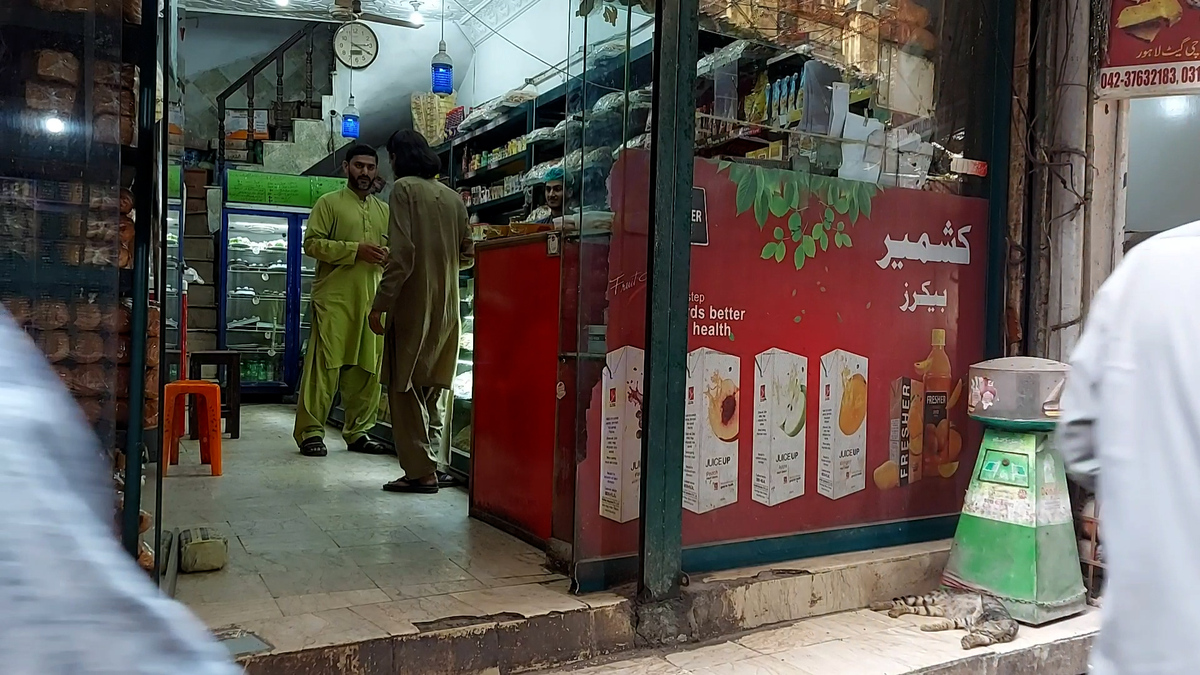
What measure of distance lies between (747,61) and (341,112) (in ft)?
26.7

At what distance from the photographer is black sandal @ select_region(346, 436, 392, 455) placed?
5930mm

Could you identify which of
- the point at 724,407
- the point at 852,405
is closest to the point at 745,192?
the point at 724,407

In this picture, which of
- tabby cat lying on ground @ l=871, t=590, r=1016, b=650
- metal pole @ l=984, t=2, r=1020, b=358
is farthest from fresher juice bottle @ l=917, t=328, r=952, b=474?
tabby cat lying on ground @ l=871, t=590, r=1016, b=650

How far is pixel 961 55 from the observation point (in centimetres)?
397

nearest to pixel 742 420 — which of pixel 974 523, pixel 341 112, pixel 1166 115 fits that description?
pixel 974 523

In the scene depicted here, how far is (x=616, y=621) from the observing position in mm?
2902

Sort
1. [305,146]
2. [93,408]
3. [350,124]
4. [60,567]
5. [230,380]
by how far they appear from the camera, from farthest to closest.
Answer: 1. [305,146]
2. [350,124]
3. [230,380]
4. [93,408]
5. [60,567]

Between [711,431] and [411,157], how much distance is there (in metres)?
2.26

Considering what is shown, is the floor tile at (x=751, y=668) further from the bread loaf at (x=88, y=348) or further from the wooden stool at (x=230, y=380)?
the wooden stool at (x=230, y=380)

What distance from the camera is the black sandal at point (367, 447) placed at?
5.93m

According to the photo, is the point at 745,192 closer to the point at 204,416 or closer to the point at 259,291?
the point at 204,416

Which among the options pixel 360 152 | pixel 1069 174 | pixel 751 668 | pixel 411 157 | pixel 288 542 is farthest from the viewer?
pixel 360 152

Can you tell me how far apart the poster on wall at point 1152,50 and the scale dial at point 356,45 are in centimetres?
723

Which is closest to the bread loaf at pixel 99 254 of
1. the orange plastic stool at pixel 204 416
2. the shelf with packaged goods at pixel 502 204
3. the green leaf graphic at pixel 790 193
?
the green leaf graphic at pixel 790 193
